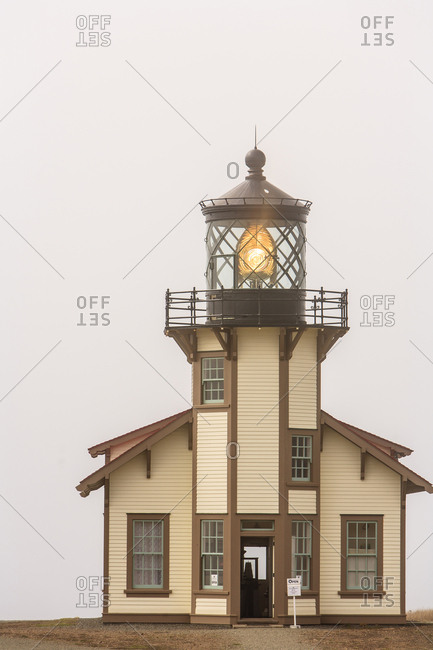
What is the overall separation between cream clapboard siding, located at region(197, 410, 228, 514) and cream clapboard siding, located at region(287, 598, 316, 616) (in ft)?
9.25

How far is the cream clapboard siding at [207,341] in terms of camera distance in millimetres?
51812

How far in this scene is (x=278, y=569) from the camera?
51156 mm

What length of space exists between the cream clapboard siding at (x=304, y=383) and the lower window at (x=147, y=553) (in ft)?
14.0

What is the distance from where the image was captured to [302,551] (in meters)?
51.8

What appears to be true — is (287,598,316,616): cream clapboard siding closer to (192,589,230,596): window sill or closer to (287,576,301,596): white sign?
(287,576,301,596): white sign

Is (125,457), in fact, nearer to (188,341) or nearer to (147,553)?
(147,553)

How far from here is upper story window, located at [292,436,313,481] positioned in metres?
51.8

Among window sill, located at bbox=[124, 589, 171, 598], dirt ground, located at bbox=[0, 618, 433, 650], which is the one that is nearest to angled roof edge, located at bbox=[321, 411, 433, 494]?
dirt ground, located at bbox=[0, 618, 433, 650]

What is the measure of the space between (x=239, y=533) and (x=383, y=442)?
21.6 feet

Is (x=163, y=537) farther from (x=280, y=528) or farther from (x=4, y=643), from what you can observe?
(x=4, y=643)

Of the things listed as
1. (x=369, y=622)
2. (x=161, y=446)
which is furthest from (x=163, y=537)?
(x=369, y=622)

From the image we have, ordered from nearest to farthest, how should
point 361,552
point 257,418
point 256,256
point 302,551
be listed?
1. point 257,418
2. point 256,256
3. point 302,551
4. point 361,552

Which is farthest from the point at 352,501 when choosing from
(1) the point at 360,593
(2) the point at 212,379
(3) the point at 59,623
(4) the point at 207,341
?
(3) the point at 59,623

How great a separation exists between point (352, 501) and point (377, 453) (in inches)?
53.6
